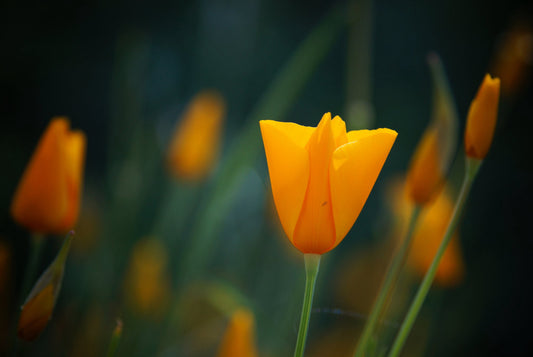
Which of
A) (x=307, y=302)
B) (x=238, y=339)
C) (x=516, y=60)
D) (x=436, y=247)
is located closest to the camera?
(x=307, y=302)

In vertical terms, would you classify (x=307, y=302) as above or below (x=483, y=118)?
below

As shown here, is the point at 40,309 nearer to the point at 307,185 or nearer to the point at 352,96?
the point at 307,185

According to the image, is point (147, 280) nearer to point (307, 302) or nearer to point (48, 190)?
point (48, 190)

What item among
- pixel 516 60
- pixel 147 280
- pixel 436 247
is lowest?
pixel 147 280

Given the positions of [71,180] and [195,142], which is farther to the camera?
[195,142]

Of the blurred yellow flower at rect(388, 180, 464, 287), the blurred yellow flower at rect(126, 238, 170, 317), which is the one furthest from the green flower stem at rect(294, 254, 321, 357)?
the blurred yellow flower at rect(126, 238, 170, 317)

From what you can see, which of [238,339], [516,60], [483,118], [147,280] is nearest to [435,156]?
[483,118]

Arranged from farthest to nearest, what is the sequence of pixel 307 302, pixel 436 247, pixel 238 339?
pixel 436 247, pixel 238 339, pixel 307 302

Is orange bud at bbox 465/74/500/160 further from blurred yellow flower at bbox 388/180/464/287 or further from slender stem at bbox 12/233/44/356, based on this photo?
slender stem at bbox 12/233/44/356
